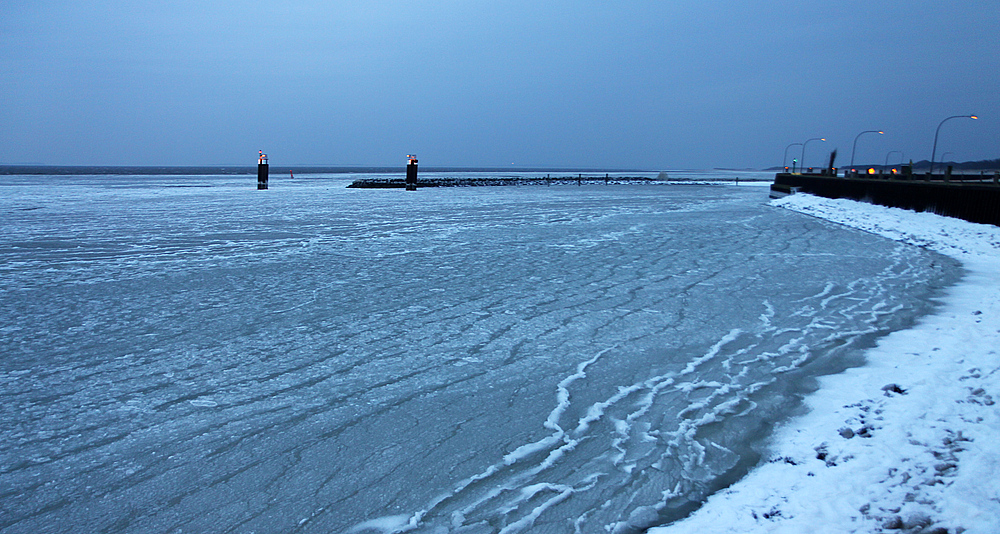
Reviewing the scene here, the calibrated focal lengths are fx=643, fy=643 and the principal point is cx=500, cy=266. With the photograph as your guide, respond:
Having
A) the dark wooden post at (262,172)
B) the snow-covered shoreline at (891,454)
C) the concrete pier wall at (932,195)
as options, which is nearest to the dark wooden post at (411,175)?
the dark wooden post at (262,172)

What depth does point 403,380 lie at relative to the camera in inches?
256

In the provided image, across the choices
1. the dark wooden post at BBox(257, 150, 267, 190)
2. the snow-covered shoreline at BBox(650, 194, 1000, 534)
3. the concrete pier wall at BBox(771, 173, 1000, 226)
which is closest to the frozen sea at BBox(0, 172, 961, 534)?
the snow-covered shoreline at BBox(650, 194, 1000, 534)

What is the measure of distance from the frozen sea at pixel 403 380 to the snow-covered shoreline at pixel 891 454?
29cm

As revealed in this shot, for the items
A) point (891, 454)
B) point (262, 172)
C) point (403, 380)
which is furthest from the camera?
point (262, 172)

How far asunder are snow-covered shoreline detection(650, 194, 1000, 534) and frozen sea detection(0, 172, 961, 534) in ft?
0.94

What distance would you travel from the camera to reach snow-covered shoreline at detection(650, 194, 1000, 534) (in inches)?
155

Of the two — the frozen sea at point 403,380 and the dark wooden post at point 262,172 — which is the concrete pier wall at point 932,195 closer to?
the frozen sea at point 403,380

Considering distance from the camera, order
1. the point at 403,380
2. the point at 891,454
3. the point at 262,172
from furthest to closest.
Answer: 1. the point at 262,172
2. the point at 403,380
3. the point at 891,454

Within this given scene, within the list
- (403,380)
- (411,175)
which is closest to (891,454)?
(403,380)

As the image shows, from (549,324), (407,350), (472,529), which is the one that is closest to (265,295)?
(407,350)

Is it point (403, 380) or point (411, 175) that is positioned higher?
point (411, 175)

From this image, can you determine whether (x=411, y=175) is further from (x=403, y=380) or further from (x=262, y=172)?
(x=403, y=380)

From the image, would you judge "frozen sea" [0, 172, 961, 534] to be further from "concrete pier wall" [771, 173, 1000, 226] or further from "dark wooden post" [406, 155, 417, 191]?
"dark wooden post" [406, 155, 417, 191]

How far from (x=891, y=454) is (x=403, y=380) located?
424 centimetres
